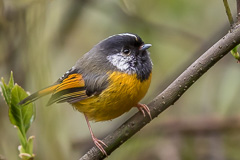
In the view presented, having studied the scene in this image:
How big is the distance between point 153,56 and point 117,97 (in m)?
1.82

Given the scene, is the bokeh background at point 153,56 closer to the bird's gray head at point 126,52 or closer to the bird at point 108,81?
the bird at point 108,81

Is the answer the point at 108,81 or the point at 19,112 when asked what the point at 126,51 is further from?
the point at 19,112

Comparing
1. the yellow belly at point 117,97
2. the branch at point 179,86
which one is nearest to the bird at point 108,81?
the yellow belly at point 117,97

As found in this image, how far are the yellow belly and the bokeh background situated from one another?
0.32m

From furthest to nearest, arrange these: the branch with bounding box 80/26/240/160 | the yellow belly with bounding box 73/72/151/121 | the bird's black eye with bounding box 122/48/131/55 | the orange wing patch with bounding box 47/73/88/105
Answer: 1. the bird's black eye with bounding box 122/48/131/55
2. the orange wing patch with bounding box 47/73/88/105
3. the yellow belly with bounding box 73/72/151/121
4. the branch with bounding box 80/26/240/160

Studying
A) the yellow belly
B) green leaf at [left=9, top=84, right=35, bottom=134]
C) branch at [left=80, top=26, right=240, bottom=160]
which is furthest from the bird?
green leaf at [left=9, top=84, right=35, bottom=134]

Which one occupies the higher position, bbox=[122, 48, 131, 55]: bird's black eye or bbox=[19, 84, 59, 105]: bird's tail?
bbox=[19, 84, 59, 105]: bird's tail

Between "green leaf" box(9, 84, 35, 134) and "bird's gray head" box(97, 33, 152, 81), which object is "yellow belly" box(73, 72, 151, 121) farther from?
"green leaf" box(9, 84, 35, 134)

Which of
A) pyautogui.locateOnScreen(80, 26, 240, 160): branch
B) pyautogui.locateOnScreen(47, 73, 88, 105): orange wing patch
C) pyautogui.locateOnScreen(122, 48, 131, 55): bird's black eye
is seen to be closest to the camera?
pyautogui.locateOnScreen(80, 26, 240, 160): branch

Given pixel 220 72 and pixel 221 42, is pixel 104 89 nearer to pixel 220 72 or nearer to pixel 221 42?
pixel 221 42

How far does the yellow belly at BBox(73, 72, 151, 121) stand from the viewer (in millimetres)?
3359

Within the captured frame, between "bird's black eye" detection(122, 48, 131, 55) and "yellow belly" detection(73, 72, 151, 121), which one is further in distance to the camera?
"bird's black eye" detection(122, 48, 131, 55)

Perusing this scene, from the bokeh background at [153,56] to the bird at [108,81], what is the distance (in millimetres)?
248

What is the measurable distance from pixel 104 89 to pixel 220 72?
6.90ft
